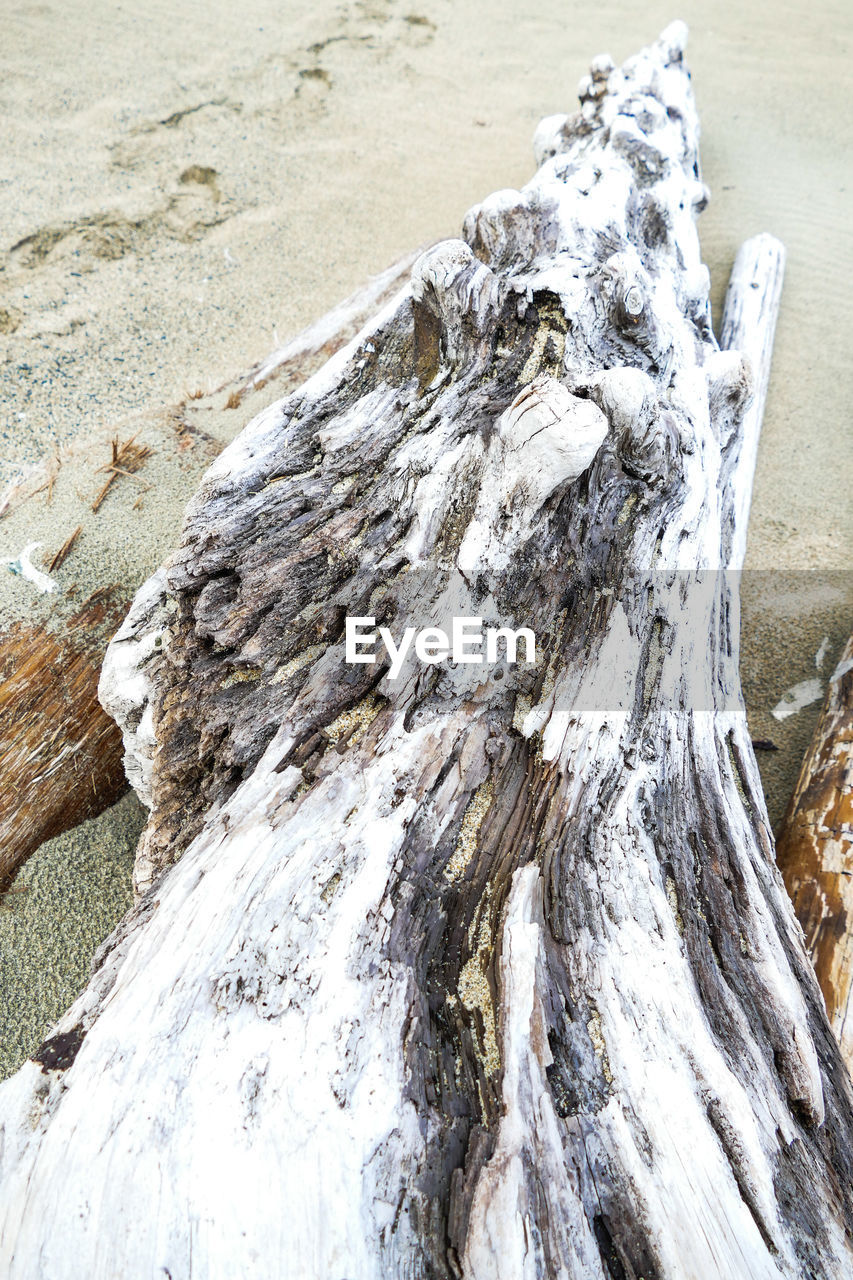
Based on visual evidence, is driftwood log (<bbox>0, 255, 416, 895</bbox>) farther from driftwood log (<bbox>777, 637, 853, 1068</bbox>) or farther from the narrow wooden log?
the narrow wooden log

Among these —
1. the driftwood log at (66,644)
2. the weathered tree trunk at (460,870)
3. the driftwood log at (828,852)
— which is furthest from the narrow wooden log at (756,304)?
the driftwood log at (66,644)

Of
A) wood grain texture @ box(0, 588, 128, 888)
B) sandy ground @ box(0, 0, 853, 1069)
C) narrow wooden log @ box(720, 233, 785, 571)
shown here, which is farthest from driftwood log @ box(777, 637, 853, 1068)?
wood grain texture @ box(0, 588, 128, 888)

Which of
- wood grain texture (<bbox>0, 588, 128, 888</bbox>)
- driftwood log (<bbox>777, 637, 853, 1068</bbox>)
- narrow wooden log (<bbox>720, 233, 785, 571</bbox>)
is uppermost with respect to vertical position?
narrow wooden log (<bbox>720, 233, 785, 571</bbox>)

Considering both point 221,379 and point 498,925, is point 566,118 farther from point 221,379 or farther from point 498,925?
point 498,925

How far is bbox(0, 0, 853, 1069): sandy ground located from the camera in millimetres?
2092

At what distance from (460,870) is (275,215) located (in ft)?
11.5

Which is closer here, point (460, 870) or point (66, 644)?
point (460, 870)

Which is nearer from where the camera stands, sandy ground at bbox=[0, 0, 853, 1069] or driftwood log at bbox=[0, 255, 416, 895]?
driftwood log at bbox=[0, 255, 416, 895]

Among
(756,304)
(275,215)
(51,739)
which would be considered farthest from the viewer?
(275,215)

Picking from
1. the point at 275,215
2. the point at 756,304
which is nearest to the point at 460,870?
the point at 756,304

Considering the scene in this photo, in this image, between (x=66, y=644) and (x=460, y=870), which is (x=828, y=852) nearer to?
(x=460, y=870)

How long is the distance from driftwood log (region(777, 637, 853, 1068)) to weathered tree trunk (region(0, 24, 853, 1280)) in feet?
0.85

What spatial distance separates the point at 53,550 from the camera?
1925 mm

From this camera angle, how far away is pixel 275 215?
3.63 m
